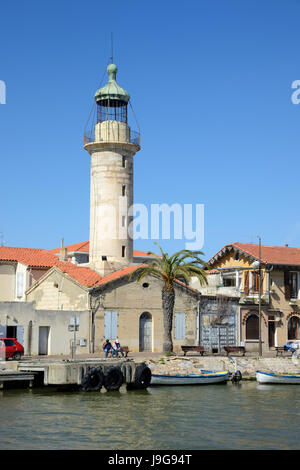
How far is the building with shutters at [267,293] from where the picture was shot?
57.7 m

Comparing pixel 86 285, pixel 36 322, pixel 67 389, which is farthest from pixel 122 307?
pixel 67 389

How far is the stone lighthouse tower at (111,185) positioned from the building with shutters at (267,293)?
8749mm

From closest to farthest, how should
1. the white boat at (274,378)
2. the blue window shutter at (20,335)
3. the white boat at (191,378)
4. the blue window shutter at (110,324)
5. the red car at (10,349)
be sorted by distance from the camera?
the white boat at (191,378) → the white boat at (274,378) → the red car at (10,349) → the blue window shutter at (20,335) → the blue window shutter at (110,324)

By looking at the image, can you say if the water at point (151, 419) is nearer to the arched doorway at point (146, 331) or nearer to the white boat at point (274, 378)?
the white boat at point (274, 378)

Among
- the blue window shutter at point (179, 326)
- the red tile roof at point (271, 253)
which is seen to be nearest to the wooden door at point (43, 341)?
the blue window shutter at point (179, 326)

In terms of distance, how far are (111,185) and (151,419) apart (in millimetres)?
33593

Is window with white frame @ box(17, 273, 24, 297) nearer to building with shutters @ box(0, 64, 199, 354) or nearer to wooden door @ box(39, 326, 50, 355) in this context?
building with shutters @ box(0, 64, 199, 354)

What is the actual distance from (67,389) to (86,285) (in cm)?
1483

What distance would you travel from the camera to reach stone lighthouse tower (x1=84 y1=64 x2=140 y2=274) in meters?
59.0

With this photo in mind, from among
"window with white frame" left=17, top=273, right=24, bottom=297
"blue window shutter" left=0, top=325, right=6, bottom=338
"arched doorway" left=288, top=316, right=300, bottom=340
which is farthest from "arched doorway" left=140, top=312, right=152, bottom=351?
"window with white frame" left=17, top=273, right=24, bottom=297

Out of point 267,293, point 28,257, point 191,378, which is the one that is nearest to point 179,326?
point 267,293

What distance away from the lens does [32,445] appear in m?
22.4
